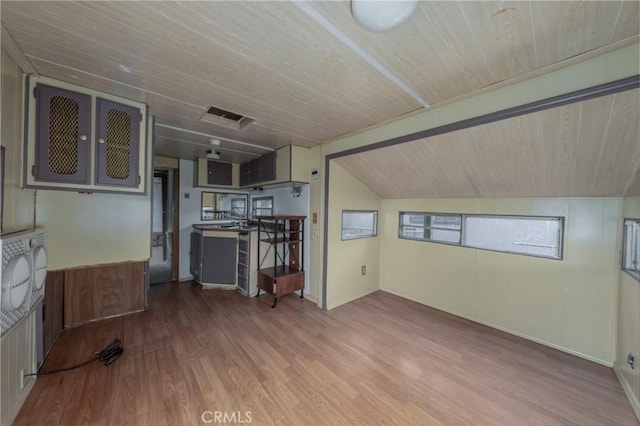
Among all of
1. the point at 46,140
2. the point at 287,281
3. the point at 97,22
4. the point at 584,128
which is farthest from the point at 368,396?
the point at 46,140

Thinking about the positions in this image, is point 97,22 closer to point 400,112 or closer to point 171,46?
point 171,46

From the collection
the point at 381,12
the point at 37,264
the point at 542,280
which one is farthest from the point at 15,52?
the point at 542,280

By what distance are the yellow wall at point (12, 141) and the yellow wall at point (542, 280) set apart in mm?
4207

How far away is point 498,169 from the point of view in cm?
234

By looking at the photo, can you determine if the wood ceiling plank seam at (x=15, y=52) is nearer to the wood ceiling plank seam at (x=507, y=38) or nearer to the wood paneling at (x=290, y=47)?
the wood paneling at (x=290, y=47)

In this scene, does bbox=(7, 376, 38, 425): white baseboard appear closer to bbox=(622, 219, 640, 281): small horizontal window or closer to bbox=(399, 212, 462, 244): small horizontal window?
bbox=(399, 212, 462, 244): small horizontal window

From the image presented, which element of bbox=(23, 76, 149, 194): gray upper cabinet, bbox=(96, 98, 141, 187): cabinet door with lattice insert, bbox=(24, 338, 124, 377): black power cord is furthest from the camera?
bbox=(96, 98, 141, 187): cabinet door with lattice insert

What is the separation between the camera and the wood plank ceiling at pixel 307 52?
1.18 metres


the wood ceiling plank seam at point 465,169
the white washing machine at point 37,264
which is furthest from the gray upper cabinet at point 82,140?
the wood ceiling plank seam at point 465,169

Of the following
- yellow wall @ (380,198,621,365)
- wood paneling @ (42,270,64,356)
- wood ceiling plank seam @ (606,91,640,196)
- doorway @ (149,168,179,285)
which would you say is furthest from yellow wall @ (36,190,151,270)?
wood ceiling plank seam @ (606,91,640,196)

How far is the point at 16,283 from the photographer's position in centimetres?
140

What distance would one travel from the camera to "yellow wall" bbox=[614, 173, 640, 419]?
172cm

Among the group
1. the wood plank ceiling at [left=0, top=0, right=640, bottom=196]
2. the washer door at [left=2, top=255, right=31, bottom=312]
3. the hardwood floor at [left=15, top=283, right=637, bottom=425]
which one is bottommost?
the hardwood floor at [left=15, top=283, right=637, bottom=425]

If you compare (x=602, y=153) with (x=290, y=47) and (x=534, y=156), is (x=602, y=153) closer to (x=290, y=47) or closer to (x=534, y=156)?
(x=534, y=156)
